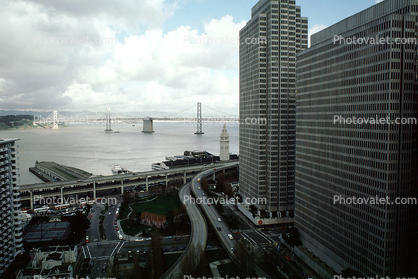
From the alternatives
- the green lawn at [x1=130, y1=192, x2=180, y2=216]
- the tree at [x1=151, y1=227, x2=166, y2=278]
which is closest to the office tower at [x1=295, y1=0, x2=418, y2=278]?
the tree at [x1=151, y1=227, x2=166, y2=278]

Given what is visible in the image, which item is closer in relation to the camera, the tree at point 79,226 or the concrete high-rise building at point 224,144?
the tree at point 79,226

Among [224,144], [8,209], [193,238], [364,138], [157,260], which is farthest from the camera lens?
[224,144]

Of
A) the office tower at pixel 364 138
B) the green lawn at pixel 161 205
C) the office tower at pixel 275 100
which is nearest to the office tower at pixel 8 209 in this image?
the green lawn at pixel 161 205

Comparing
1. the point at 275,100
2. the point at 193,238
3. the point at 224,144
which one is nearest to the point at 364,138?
the point at 275,100

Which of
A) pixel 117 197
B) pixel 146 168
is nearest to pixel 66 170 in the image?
pixel 146 168

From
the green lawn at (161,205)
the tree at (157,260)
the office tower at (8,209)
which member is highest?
the office tower at (8,209)

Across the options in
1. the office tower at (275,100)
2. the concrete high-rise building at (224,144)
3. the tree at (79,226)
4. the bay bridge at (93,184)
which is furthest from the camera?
the concrete high-rise building at (224,144)

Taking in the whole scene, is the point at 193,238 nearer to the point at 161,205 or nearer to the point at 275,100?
the point at 161,205

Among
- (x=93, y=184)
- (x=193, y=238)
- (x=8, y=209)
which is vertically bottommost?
(x=193, y=238)

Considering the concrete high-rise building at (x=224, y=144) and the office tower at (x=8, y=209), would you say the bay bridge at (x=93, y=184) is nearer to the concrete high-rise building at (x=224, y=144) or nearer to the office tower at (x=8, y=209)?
the concrete high-rise building at (x=224, y=144)
